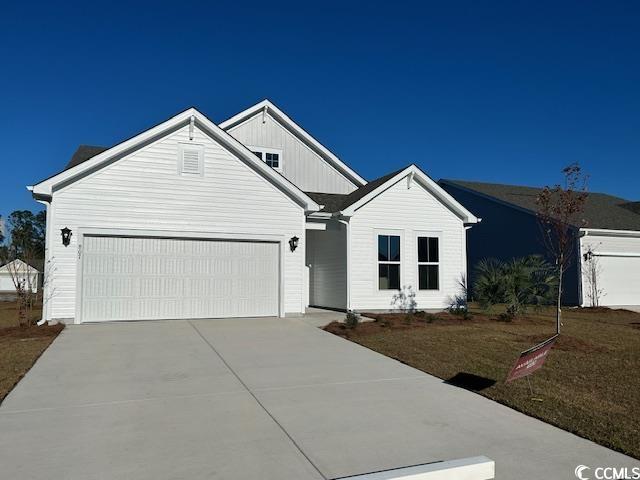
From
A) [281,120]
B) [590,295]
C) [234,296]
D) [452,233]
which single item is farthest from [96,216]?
[590,295]

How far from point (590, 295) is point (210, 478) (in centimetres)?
1983

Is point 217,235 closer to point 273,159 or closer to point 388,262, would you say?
point 388,262

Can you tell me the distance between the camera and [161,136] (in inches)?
515

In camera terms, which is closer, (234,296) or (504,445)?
(504,445)

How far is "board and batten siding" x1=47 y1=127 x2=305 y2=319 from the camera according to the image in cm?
1205

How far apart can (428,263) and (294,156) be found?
6.63 meters

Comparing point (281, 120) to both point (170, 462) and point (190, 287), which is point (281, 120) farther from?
point (170, 462)

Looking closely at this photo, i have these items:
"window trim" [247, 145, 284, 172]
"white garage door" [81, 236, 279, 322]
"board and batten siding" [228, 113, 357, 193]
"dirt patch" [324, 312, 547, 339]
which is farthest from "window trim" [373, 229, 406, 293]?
"window trim" [247, 145, 284, 172]

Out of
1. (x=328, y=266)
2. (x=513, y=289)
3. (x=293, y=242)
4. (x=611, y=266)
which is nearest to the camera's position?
(x=513, y=289)

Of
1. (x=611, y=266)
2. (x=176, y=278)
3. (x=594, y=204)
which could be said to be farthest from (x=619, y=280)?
(x=176, y=278)

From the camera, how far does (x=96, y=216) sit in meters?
12.3

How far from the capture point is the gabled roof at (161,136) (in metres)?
11.8

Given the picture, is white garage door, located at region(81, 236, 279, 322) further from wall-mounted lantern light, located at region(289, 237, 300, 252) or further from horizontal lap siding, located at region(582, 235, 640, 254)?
horizontal lap siding, located at region(582, 235, 640, 254)

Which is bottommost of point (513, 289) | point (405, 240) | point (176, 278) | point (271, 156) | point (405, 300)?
point (405, 300)
